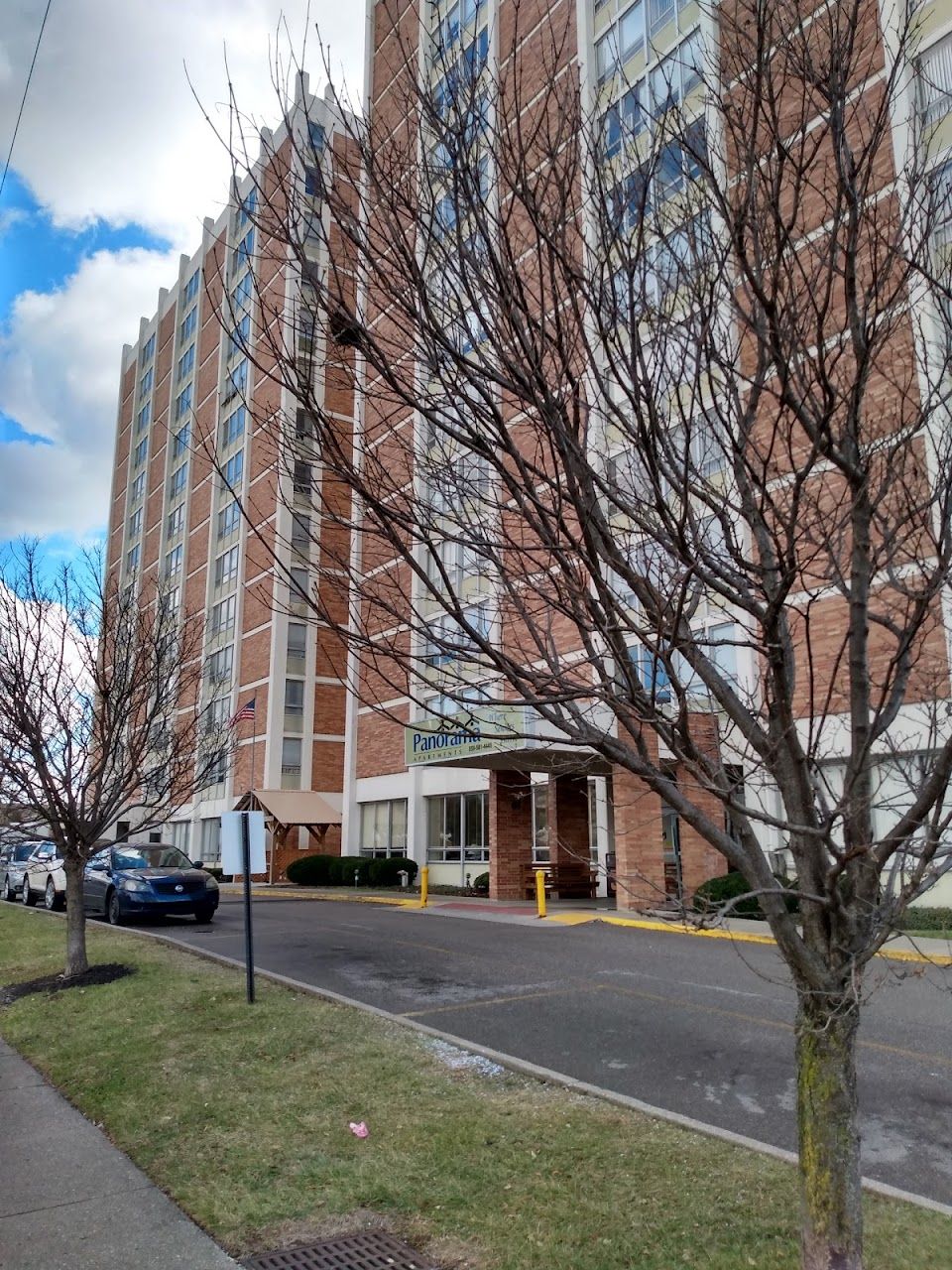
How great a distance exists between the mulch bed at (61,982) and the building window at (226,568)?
3629 centimetres

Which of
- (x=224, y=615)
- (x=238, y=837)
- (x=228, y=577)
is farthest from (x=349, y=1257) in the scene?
(x=228, y=577)

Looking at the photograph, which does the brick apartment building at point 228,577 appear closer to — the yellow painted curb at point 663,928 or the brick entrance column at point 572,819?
the brick entrance column at point 572,819

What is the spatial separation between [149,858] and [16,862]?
35.2 ft

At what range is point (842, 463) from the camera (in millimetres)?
2984

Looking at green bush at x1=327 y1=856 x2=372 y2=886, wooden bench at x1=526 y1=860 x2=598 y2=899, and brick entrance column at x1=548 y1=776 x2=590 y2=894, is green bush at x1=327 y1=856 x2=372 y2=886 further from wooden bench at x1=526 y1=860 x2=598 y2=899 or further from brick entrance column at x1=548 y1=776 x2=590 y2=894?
brick entrance column at x1=548 y1=776 x2=590 y2=894

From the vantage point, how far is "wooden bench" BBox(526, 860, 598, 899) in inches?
954

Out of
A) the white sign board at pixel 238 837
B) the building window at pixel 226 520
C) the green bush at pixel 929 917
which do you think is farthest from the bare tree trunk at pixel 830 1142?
the building window at pixel 226 520

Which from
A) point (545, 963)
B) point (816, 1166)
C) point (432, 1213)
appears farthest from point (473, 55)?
point (545, 963)

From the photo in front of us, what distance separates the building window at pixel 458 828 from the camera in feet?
96.9

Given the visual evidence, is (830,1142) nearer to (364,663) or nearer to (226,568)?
(364,663)

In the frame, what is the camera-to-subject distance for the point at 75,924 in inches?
447

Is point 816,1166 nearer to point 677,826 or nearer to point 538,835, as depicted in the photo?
point 677,826

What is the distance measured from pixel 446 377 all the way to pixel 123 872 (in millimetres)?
16919

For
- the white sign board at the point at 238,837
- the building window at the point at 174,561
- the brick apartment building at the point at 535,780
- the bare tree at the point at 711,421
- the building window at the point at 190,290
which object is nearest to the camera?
the bare tree at the point at 711,421
